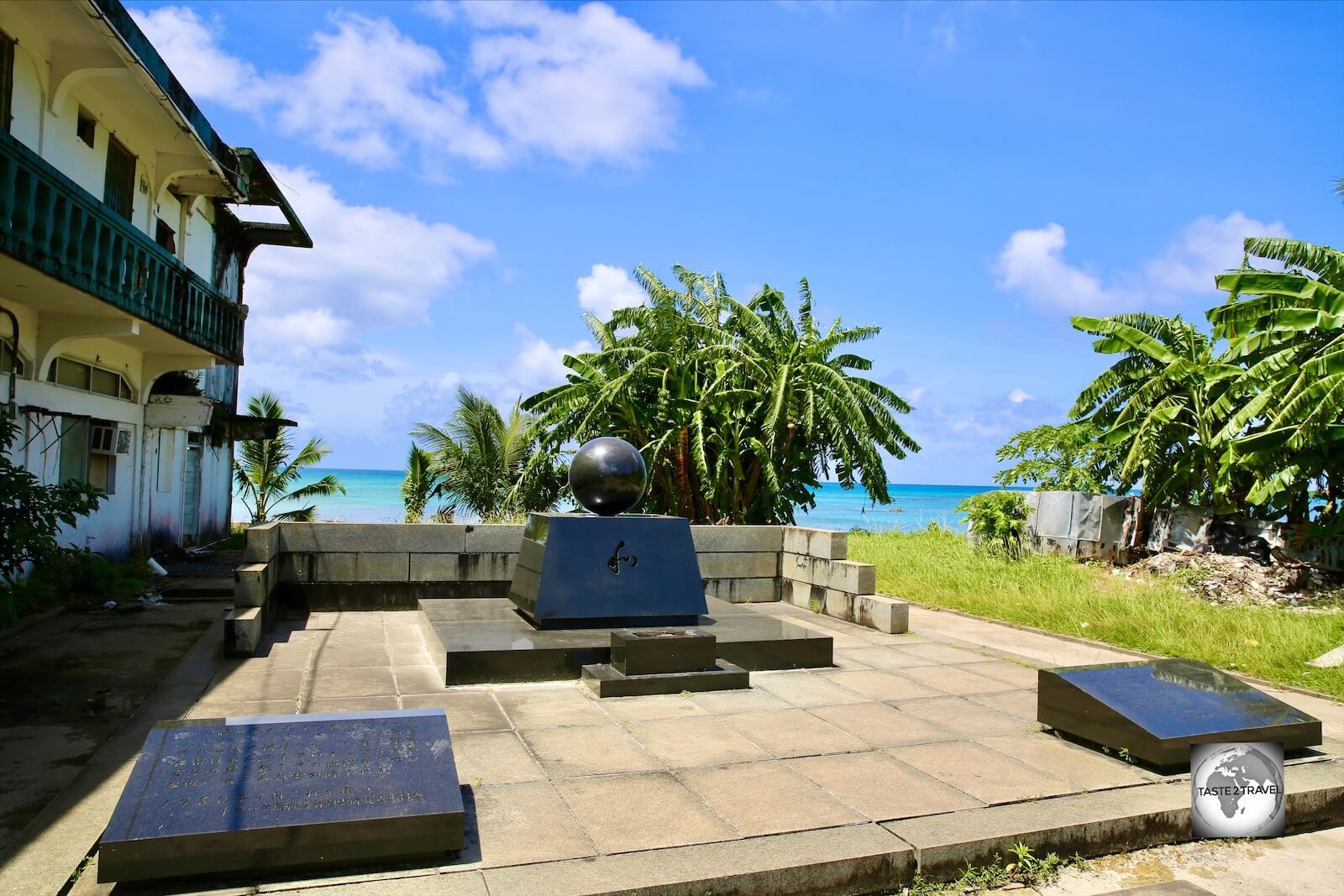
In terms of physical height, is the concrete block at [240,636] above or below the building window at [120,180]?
below

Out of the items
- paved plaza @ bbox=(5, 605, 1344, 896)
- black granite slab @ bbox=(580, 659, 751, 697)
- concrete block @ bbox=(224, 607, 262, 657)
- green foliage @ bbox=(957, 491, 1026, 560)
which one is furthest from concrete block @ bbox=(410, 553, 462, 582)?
green foliage @ bbox=(957, 491, 1026, 560)

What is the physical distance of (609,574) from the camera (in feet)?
27.5

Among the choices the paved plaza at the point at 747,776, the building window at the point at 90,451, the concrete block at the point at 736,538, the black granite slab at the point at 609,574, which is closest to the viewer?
the paved plaza at the point at 747,776

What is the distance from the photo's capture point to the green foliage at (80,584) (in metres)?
9.64

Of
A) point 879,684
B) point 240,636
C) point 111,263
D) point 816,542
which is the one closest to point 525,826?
point 879,684

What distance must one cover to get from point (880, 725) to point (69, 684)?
6.03 meters

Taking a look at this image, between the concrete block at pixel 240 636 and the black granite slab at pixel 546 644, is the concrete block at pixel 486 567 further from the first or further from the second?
the concrete block at pixel 240 636

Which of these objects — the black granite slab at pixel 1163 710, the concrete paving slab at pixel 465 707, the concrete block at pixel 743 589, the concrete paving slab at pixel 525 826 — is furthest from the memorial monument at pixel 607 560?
the black granite slab at pixel 1163 710

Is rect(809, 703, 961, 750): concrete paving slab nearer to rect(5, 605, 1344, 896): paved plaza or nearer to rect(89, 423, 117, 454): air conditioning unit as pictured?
rect(5, 605, 1344, 896): paved plaza

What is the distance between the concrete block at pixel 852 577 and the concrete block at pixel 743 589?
1230 millimetres

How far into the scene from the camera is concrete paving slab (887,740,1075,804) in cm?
479

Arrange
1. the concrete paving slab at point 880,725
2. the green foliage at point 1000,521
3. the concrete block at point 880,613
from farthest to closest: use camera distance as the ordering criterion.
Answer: the green foliage at point 1000,521
the concrete block at point 880,613
the concrete paving slab at point 880,725

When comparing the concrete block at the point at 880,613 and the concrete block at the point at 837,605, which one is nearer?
the concrete block at the point at 880,613

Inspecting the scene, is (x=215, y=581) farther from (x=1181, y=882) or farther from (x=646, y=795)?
(x=1181, y=882)
